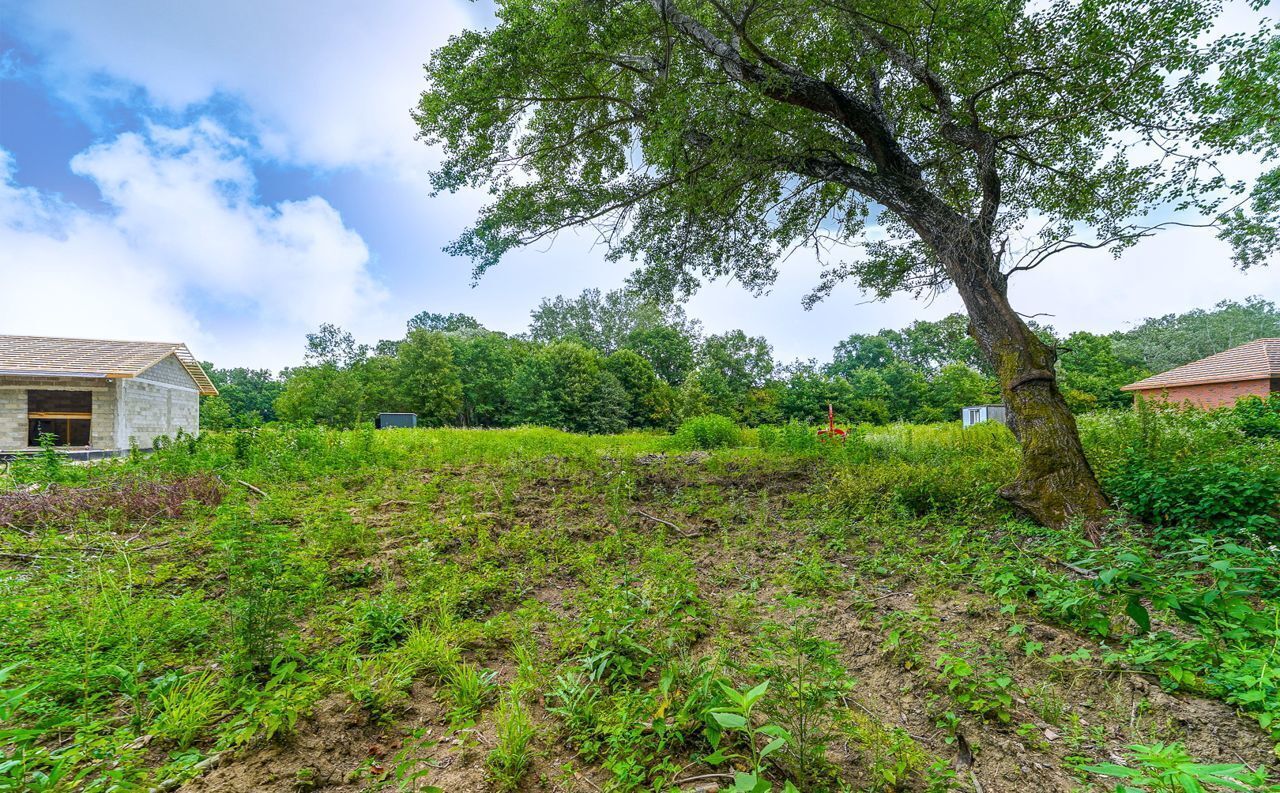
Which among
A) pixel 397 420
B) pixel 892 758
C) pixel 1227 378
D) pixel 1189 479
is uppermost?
pixel 397 420

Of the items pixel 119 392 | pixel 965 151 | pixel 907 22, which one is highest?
pixel 907 22

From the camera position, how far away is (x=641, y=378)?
26125 millimetres

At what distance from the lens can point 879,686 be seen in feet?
6.15

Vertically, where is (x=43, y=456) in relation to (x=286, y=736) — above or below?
above

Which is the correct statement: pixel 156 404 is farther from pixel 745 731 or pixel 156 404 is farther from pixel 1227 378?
pixel 1227 378

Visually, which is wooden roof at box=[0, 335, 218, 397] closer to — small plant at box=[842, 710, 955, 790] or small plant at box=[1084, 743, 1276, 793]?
small plant at box=[842, 710, 955, 790]

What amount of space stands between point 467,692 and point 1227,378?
82.9ft

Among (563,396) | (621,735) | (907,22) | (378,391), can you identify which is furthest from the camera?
(378,391)

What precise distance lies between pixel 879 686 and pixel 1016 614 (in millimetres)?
1022

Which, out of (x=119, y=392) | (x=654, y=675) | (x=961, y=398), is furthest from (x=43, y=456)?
(x=961, y=398)

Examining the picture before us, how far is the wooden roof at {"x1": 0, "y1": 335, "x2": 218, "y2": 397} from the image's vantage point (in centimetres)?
1166

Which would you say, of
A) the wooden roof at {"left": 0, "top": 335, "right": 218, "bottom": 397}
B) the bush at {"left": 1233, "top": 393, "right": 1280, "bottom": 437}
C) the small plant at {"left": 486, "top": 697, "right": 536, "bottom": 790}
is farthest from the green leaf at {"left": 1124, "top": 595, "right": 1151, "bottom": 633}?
the wooden roof at {"left": 0, "top": 335, "right": 218, "bottom": 397}

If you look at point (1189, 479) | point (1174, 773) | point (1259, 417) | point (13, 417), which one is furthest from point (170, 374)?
point (1259, 417)

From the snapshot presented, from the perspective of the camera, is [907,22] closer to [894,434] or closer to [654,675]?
[894,434]
